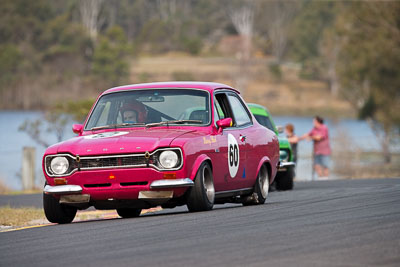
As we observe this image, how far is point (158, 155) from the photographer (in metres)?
10.1

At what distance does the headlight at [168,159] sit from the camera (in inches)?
396

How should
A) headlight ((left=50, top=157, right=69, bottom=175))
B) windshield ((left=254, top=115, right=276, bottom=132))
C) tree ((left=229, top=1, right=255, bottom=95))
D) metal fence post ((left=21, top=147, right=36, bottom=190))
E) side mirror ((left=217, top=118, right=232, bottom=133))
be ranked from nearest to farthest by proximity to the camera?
headlight ((left=50, top=157, right=69, bottom=175))
side mirror ((left=217, top=118, right=232, bottom=133))
windshield ((left=254, top=115, right=276, bottom=132))
metal fence post ((left=21, top=147, right=36, bottom=190))
tree ((left=229, top=1, right=255, bottom=95))

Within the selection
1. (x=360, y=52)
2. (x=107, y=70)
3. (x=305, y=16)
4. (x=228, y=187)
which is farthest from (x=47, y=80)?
(x=228, y=187)

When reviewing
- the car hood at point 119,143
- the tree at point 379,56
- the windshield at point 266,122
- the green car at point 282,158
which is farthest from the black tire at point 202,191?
the tree at point 379,56

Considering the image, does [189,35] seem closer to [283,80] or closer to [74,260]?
[283,80]

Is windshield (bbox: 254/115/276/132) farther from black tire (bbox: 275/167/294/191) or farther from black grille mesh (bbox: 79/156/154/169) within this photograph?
black grille mesh (bbox: 79/156/154/169)

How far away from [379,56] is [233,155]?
38826mm

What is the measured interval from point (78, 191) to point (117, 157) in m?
0.59

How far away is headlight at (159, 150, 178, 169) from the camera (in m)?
10.1

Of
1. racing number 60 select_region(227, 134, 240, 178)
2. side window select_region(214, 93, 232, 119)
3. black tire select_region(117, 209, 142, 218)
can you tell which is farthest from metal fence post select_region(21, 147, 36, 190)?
racing number 60 select_region(227, 134, 240, 178)

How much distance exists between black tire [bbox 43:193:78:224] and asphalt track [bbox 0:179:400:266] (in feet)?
0.90

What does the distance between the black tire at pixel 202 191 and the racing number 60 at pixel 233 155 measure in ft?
2.20

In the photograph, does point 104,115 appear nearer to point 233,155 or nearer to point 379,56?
point 233,155

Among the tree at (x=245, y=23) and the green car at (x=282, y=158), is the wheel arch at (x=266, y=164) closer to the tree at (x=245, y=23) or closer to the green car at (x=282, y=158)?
the green car at (x=282, y=158)
